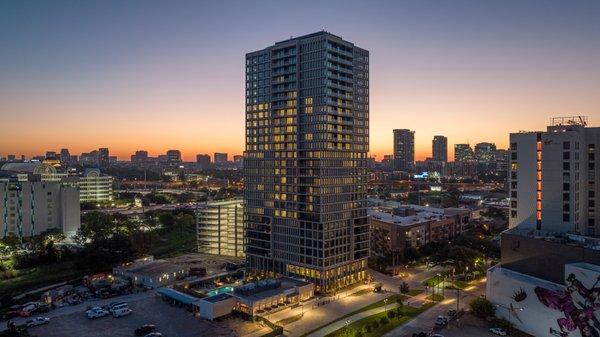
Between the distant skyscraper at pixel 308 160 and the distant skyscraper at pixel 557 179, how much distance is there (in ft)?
84.0

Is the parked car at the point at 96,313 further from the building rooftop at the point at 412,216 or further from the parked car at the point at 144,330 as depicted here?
the building rooftop at the point at 412,216

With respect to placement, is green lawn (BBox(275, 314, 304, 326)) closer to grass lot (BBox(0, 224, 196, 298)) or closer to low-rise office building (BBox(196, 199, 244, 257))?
low-rise office building (BBox(196, 199, 244, 257))

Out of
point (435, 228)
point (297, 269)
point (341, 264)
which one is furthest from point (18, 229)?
point (435, 228)

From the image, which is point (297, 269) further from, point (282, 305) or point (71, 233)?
point (71, 233)

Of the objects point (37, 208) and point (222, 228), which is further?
point (37, 208)

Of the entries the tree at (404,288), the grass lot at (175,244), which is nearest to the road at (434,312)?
the tree at (404,288)

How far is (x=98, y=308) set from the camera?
202 feet

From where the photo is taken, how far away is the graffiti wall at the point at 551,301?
4822cm

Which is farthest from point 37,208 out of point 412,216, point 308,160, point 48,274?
point 412,216

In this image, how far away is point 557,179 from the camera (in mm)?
67750

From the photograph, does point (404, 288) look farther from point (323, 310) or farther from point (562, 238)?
point (562, 238)

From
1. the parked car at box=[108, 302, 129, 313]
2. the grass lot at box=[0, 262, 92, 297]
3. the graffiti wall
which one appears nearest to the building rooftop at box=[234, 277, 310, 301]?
the parked car at box=[108, 302, 129, 313]

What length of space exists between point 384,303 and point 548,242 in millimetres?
24252

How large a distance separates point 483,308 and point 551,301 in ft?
31.9
